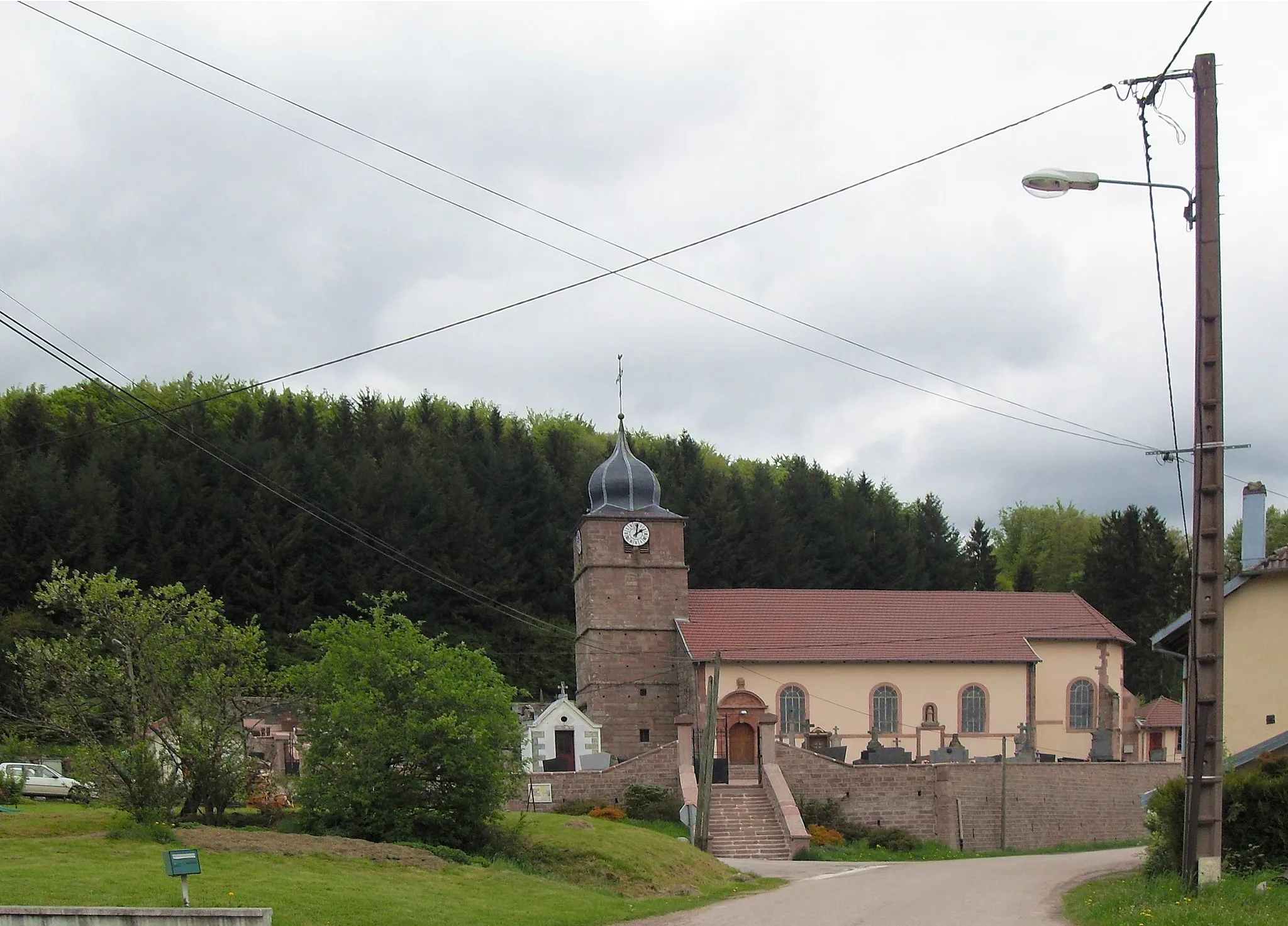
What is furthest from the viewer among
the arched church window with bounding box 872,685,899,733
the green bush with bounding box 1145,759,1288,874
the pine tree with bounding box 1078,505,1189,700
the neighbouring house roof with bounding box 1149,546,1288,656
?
the pine tree with bounding box 1078,505,1189,700

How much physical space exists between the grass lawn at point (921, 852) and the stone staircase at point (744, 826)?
0.93 m

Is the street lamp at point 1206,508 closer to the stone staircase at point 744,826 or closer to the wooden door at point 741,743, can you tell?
the stone staircase at point 744,826

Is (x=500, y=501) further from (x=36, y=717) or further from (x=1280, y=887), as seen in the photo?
(x=1280, y=887)

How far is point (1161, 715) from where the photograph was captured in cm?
5372

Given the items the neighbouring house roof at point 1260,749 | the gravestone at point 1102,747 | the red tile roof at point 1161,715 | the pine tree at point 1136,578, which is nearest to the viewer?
the neighbouring house roof at point 1260,749

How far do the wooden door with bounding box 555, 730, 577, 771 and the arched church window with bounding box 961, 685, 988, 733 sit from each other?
13.9 metres

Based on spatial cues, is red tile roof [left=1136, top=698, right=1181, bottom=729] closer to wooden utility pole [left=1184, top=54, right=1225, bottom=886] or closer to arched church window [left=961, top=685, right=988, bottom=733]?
arched church window [left=961, top=685, right=988, bottom=733]

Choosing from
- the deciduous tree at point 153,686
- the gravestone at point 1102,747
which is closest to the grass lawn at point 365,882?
the deciduous tree at point 153,686

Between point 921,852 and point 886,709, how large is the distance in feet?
44.8

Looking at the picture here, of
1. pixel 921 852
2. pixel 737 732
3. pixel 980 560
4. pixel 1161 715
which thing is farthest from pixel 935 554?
pixel 921 852

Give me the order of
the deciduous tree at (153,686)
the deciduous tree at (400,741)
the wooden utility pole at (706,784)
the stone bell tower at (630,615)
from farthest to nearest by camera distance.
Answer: the stone bell tower at (630,615), the wooden utility pole at (706,784), the deciduous tree at (400,741), the deciduous tree at (153,686)

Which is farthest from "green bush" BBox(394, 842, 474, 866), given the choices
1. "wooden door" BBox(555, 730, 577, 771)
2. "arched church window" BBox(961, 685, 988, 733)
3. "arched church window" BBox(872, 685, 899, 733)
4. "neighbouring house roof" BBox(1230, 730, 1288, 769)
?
"arched church window" BBox(961, 685, 988, 733)

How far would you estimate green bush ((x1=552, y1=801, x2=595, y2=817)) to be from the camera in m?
37.6

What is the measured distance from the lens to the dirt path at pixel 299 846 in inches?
841
